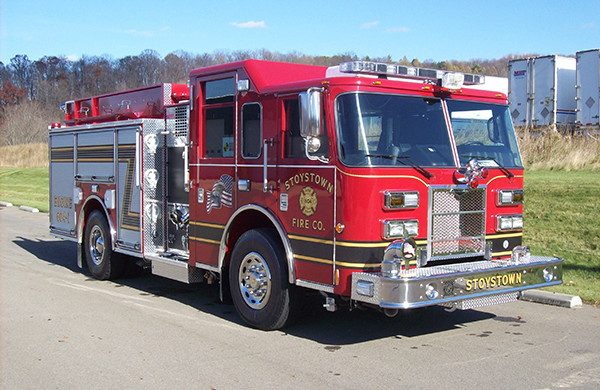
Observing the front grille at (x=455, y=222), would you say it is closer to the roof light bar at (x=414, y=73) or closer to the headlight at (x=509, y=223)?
the headlight at (x=509, y=223)

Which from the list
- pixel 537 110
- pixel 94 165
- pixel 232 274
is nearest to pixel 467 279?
pixel 232 274

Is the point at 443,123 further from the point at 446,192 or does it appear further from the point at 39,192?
the point at 39,192

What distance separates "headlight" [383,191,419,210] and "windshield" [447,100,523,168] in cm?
81

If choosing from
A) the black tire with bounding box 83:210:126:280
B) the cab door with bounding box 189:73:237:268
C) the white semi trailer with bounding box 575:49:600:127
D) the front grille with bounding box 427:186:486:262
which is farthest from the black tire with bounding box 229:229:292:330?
the white semi trailer with bounding box 575:49:600:127

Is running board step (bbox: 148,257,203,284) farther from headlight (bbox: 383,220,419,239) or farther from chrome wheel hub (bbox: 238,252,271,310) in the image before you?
headlight (bbox: 383,220,419,239)

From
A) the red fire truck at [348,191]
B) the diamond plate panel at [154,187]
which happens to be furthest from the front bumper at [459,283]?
the diamond plate panel at [154,187]

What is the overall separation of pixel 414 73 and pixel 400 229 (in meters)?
1.66

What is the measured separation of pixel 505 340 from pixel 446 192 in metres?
1.59

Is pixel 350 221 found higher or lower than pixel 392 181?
lower

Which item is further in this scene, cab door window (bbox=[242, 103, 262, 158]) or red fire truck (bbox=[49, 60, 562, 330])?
cab door window (bbox=[242, 103, 262, 158])

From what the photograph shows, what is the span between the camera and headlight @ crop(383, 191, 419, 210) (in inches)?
232

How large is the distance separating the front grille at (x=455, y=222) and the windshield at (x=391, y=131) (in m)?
0.33

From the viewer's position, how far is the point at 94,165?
392 inches

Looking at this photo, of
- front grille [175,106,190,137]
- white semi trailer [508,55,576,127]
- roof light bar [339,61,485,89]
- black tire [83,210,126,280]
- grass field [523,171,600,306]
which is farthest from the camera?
white semi trailer [508,55,576,127]
